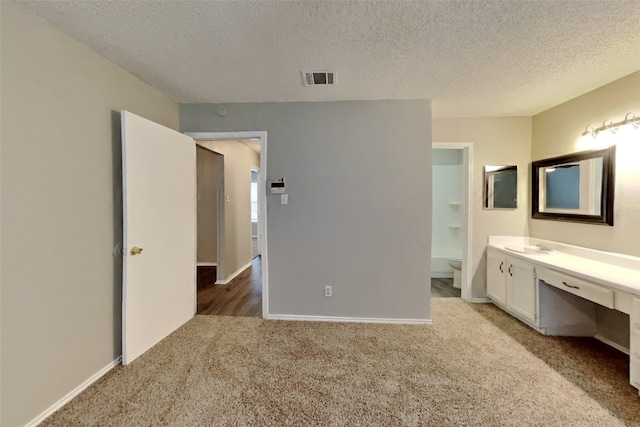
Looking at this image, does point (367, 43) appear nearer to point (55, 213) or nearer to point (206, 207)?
point (55, 213)

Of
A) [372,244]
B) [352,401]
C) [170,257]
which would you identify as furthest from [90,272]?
[372,244]

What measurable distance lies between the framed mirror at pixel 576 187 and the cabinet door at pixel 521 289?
2.34 feet

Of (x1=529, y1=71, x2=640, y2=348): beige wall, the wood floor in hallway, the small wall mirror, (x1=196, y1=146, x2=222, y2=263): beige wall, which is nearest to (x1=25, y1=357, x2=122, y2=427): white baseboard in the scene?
the wood floor in hallway

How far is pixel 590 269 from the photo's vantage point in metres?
2.09

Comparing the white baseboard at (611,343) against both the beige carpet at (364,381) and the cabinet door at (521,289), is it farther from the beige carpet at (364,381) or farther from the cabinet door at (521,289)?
the cabinet door at (521,289)

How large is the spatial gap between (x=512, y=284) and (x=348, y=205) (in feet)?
6.51

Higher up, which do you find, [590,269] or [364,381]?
[590,269]

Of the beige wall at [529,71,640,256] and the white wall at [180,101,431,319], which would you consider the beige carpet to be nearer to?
the white wall at [180,101,431,319]

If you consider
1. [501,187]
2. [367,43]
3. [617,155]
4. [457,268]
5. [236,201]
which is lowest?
[457,268]

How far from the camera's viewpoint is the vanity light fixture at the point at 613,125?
208 cm

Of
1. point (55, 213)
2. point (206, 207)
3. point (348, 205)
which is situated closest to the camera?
point (55, 213)

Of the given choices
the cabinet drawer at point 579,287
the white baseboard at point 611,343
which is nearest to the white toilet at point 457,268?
the cabinet drawer at point 579,287

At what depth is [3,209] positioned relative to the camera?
4.40 ft

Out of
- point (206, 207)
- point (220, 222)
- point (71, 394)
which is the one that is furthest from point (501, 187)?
point (206, 207)
